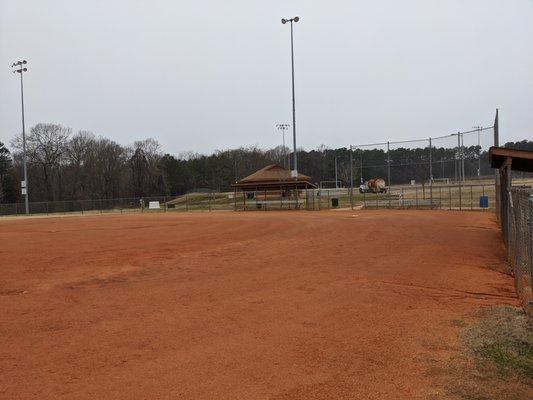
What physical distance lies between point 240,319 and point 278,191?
143 feet

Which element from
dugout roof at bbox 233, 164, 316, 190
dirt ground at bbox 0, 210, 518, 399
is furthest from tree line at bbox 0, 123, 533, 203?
dirt ground at bbox 0, 210, 518, 399

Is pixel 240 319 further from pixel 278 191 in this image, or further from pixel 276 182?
pixel 278 191

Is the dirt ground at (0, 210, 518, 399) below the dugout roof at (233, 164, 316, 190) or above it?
below

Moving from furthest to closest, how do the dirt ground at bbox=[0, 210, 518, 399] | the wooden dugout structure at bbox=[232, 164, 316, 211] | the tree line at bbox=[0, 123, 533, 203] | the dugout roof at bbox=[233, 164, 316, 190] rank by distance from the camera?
the tree line at bbox=[0, 123, 533, 203], the dugout roof at bbox=[233, 164, 316, 190], the wooden dugout structure at bbox=[232, 164, 316, 211], the dirt ground at bbox=[0, 210, 518, 399]

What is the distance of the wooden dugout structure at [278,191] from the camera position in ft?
156

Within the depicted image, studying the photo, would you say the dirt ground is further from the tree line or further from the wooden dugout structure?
the tree line

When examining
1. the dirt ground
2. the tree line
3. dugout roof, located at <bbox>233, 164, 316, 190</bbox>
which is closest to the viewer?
the dirt ground

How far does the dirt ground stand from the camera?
5.03 metres

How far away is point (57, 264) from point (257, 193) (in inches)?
1597

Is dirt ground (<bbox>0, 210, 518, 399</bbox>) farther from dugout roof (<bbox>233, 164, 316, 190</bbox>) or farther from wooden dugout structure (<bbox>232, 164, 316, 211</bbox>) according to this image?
dugout roof (<bbox>233, 164, 316, 190</bbox>)

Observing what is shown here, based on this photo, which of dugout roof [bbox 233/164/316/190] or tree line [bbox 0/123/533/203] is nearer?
dugout roof [bbox 233/164/316/190]

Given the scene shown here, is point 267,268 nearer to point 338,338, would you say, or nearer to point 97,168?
point 338,338

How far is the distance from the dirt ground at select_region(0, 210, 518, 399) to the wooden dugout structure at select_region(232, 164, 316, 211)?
106 feet

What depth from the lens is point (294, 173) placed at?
45.5 metres
